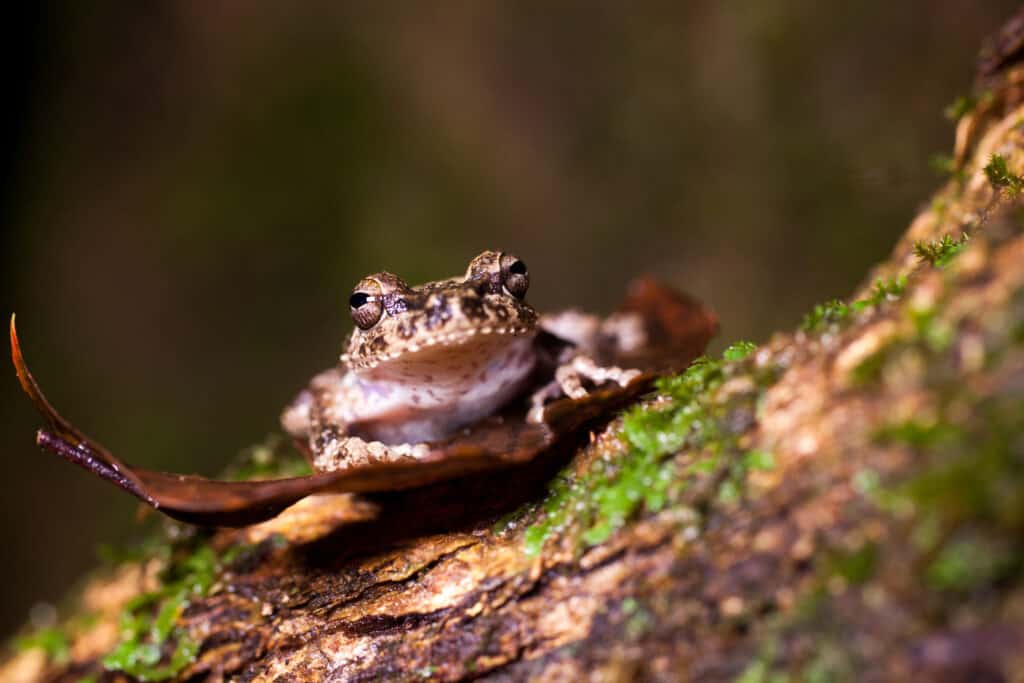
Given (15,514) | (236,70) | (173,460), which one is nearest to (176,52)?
(236,70)

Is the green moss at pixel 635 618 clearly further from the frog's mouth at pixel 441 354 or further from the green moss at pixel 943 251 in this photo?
the green moss at pixel 943 251

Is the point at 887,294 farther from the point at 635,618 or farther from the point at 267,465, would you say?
the point at 267,465

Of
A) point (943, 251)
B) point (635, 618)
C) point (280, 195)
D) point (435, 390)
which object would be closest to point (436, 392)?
point (435, 390)

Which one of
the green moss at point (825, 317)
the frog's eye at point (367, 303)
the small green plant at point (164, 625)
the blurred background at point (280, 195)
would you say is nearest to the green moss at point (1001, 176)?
the green moss at point (825, 317)

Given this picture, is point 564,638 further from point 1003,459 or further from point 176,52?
point 176,52

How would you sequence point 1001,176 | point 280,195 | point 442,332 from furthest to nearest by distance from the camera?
point 280,195, point 1001,176, point 442,332
